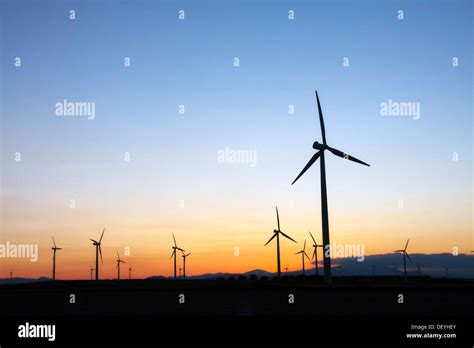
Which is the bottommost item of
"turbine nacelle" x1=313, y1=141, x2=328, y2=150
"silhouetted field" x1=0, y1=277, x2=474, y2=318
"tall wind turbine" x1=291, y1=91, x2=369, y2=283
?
"silhouetted field" x1=0, y1=277, x2=474, y2=318

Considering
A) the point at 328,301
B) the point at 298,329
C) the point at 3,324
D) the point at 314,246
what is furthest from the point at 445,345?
the point at 314,246

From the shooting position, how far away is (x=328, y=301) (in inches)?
3561

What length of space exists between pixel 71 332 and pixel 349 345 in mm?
19762

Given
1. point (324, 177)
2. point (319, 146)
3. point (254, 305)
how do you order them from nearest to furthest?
point (254, 305) < point (324, 177) < point (319, 146)

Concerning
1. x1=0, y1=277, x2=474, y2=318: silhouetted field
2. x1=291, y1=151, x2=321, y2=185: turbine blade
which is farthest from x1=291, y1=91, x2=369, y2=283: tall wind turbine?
x1=0, y1=277, x2=474, y2=318: silhouetted field

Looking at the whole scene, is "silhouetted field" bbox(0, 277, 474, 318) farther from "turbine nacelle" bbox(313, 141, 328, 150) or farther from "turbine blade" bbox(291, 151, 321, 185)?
"turbine nacelle" bbox(313, 141, 328, 150)

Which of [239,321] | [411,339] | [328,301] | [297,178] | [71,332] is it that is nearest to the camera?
[411,339]

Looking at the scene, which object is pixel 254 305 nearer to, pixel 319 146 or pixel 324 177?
pixel 324 177

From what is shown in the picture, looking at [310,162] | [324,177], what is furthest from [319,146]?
[324,177]

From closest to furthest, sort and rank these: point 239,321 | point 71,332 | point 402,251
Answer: point 71,332 < point 239,321 < point 402,251

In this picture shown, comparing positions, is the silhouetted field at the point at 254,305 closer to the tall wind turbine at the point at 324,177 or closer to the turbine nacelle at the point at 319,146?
the tall wind turbine at the point at 324,177

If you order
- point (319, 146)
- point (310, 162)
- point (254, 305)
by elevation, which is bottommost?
point (254, 305)

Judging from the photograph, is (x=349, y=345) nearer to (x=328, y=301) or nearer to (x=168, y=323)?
(x=168, y=323)

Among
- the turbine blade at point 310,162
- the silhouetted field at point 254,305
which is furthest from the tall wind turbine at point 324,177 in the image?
the silhouetted field at point 254,305
